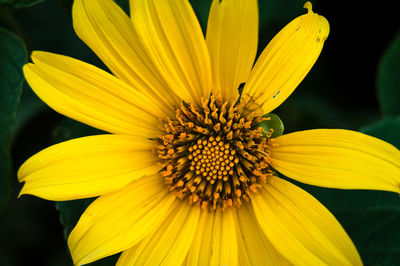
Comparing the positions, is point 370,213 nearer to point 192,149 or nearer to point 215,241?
point 215,241

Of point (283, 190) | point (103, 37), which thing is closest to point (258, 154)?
point (283, 190)

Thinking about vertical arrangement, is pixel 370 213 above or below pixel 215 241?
below

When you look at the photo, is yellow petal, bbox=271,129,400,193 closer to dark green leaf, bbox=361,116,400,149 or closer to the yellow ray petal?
the yellow ray petal

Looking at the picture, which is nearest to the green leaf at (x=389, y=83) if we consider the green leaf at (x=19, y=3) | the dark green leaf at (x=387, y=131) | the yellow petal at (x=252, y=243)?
the dark green leaf at (x=387, y=131)

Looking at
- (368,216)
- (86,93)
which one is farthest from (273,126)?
(368,216)

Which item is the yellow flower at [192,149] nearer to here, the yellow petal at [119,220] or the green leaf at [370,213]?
the yellow petal at [119,220]

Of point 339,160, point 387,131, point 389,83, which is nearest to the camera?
point 339,160
